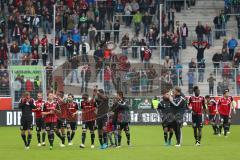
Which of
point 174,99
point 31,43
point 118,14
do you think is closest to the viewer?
point 174,99

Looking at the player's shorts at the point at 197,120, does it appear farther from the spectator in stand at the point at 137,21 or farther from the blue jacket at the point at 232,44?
the spectator in stand at the point at 137,21

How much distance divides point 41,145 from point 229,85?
17.9m

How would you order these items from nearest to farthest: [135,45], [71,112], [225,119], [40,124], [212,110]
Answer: [71,112] → [40,124] → [225,119] → [212,110] → [135,45]

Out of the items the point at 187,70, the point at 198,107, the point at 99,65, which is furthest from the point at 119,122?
the point at 187,70

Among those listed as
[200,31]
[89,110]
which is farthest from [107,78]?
[89,110]

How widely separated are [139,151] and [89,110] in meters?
3.05

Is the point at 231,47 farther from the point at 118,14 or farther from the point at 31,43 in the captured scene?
the point at 31,43

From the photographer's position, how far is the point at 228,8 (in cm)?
5962

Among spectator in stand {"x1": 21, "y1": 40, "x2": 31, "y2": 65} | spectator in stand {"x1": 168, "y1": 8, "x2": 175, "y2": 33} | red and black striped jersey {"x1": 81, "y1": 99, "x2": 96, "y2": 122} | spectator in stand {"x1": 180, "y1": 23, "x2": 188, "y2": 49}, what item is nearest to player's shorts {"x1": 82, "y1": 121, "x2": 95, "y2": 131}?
red and black striped jersey {"x1": 81, "y1": 99, "x2": 96, "y2": 122}

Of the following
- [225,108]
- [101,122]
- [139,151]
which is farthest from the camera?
[225,108]

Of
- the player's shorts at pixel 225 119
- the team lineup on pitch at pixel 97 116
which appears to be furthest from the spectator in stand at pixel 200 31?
the team lineup on pitch at pixel 97 116

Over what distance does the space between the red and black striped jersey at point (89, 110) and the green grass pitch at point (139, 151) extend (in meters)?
1.25

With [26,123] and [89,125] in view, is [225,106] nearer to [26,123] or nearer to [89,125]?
[89,125]

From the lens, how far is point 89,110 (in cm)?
3434
